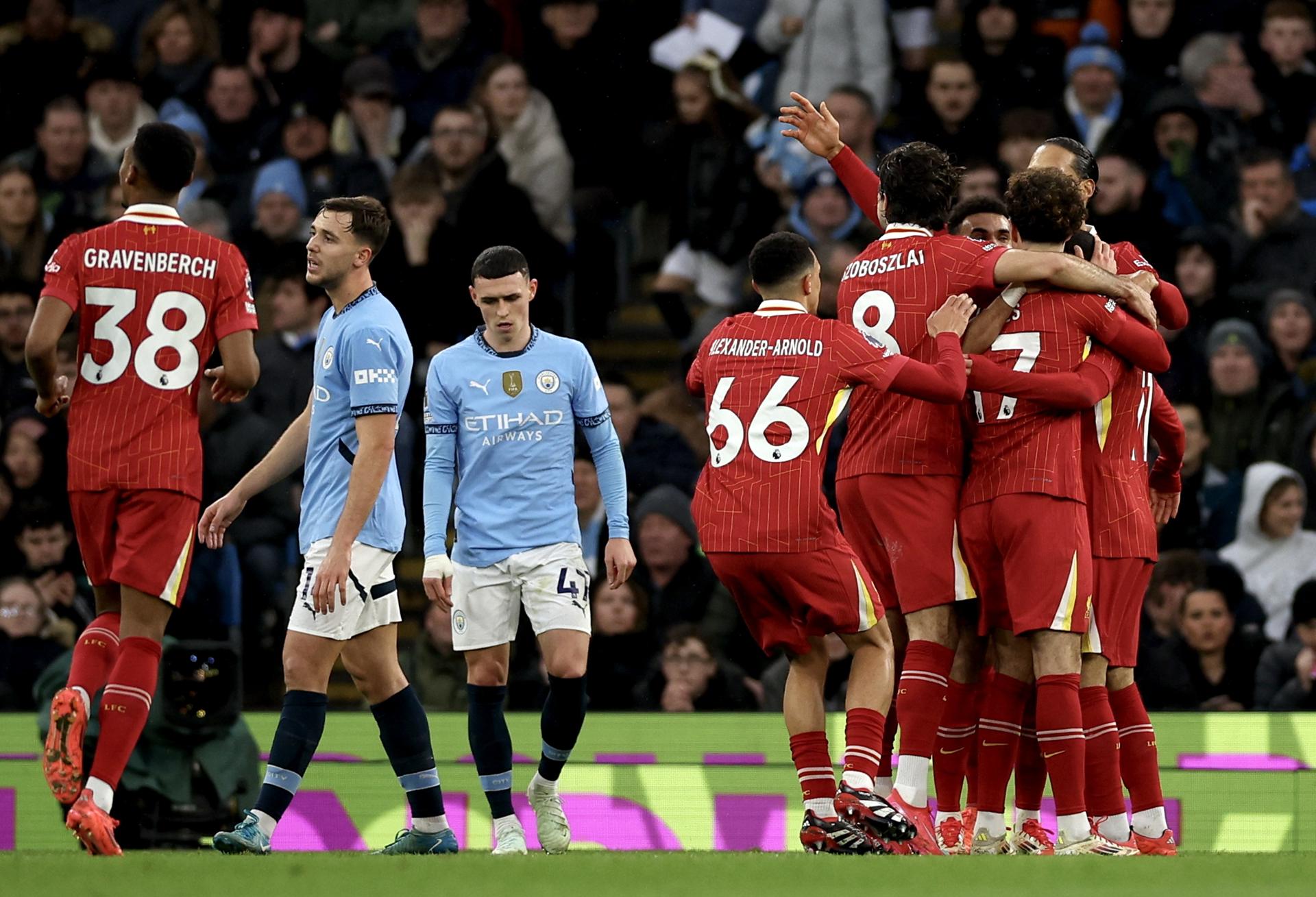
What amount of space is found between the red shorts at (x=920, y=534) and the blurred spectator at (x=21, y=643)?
648cm

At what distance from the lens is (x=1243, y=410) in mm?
11922

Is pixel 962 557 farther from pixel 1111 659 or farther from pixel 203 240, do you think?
pixel 203 240

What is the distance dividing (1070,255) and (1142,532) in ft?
3.49

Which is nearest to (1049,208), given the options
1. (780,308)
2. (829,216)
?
(780,308)

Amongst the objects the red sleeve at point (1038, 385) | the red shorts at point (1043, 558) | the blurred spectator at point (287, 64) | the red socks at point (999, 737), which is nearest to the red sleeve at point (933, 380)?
the red sleeve at point (1038, 385)

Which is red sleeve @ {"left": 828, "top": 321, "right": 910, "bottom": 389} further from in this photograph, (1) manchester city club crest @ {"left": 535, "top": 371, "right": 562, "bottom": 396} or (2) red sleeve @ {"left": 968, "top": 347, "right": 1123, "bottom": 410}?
(1) manchester city club crest @ {"left": 535, "top": 371, "right": 562, "bottom": 396}

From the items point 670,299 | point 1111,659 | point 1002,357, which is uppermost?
point 670,299

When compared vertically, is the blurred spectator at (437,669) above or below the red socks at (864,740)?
below

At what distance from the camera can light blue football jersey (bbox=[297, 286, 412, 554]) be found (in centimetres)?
669

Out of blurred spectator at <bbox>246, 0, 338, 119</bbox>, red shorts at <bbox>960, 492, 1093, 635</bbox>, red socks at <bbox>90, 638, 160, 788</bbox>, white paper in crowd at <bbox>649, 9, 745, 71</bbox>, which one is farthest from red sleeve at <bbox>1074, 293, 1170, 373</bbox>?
blurred spectator at <bbox>246, 0, 338, 119</bbox>

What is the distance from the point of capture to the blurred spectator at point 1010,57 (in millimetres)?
13242

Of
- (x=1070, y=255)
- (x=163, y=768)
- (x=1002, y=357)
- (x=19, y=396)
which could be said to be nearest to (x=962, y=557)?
(x=1002, y=357)

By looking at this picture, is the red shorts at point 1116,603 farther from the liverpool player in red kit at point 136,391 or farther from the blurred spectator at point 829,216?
the blurred spectator at point 829,216

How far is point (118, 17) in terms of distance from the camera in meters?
14.5
